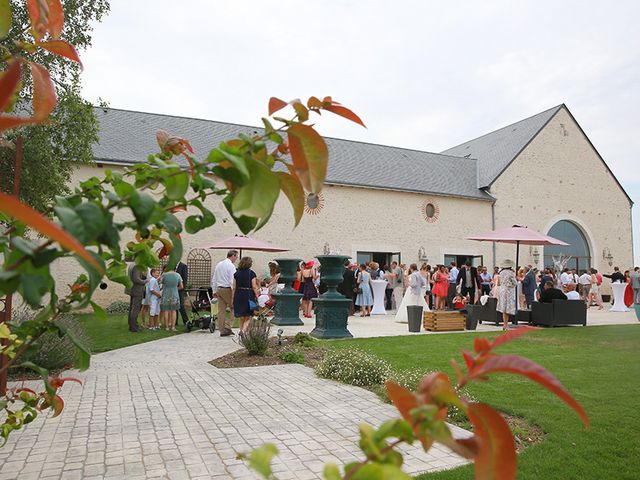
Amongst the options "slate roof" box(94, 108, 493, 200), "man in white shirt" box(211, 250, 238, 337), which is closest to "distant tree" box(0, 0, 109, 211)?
"man in white shirt" box(211, 250, 238, 337)

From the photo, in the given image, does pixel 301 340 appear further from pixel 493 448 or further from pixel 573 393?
pixel 493 448

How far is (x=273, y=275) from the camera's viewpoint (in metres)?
15.5

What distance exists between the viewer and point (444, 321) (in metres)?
12.5

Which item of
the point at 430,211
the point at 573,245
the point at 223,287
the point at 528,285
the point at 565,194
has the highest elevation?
the point at 565,194

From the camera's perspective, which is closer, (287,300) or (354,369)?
(354,369)

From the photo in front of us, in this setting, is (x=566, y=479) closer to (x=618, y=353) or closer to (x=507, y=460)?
(x=507, y=460)

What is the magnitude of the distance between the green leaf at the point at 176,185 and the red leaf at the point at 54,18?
80 cm

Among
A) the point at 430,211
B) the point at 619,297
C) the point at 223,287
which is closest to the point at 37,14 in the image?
the point at 223,287

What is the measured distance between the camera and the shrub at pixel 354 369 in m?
6.36

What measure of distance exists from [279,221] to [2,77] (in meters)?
20.9

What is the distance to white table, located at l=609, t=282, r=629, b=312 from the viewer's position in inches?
746

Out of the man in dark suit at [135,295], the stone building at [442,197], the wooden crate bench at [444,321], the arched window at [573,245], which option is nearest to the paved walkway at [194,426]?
the man in dark suit at [135,295]

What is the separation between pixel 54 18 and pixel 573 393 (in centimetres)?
595

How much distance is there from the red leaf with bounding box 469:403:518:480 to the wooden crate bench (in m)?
12.2
